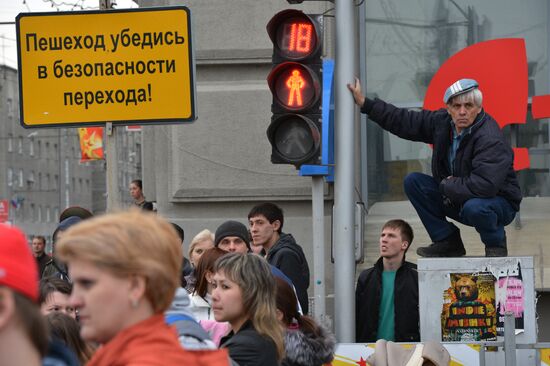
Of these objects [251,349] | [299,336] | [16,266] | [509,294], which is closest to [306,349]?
[299,336]

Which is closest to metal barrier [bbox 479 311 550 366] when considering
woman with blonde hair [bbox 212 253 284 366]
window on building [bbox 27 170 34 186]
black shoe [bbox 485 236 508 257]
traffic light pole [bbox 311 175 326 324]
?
black shoe [bbox 485 236 508 257]

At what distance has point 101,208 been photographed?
103 metres

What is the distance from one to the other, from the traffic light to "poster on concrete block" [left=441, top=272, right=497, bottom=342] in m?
1.25

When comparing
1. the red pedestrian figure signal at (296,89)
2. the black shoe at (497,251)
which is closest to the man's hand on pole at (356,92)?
the red pedestrian figure signal at (296,89)

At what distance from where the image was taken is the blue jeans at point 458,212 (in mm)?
8078

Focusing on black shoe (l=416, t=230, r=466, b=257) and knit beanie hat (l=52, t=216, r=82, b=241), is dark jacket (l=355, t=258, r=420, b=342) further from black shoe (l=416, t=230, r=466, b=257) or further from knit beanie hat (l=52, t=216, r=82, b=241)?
knit beanie hat (l=52, t=216, r=82, b=241)

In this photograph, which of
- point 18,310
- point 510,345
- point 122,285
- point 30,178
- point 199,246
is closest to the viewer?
point 18,310

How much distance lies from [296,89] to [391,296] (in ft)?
5.17

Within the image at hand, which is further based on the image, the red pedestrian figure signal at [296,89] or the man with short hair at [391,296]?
the man with short hair at [391,296]

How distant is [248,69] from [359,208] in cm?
377

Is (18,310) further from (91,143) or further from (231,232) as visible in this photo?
(91,143)

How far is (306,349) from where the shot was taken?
556 centimetres

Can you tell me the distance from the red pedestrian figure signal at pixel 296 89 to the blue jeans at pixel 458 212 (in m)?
1.09

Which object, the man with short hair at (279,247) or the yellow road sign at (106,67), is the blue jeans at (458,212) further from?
the yellow road sign at (106,67)
